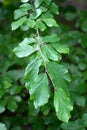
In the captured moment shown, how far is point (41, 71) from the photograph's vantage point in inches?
56.7

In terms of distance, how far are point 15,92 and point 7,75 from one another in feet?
0.34

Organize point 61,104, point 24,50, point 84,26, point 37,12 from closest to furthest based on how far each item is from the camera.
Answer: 1. point 61,104
2. point 24,50
3. point 37,12
4. point 84,26

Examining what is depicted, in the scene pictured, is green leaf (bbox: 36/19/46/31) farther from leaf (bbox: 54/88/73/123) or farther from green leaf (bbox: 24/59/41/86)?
leaf (bbox: 54/88/73/123)

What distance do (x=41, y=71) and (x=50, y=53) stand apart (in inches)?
10.4

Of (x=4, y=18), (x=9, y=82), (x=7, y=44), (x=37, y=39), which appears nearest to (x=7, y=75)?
(x=9, y=82)

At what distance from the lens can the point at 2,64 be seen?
1746 mm

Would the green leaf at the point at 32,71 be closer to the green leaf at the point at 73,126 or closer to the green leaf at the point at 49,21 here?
the green leaf at the point at 49,21

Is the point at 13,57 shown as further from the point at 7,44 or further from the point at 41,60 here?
the point at 41,60

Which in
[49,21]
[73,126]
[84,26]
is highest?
[49,21]

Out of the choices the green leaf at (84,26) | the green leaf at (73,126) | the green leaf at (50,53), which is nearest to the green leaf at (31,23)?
the green leaf at (50,53)

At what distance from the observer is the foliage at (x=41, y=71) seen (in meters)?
1.13

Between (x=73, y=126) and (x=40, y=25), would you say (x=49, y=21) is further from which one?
(x=73, y=126)

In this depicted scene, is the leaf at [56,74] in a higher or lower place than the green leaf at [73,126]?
higher

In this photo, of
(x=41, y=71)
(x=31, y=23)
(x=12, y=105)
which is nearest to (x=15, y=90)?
(x=12, y=105)
